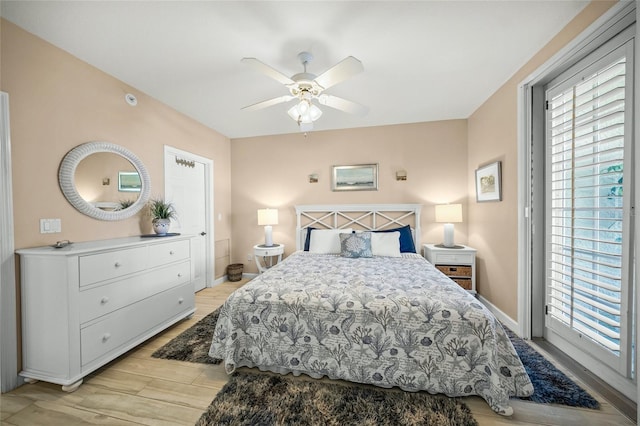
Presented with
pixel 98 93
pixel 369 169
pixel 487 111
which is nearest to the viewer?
pixel 98 93

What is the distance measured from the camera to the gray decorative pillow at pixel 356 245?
3.12 metres

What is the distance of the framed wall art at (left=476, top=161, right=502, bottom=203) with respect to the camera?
9.03 feet

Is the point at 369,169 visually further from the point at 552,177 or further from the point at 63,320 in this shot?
the point at 63,320

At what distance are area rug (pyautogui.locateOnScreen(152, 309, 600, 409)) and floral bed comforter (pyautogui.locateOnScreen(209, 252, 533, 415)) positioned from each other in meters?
0.28

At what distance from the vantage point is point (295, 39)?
194cm

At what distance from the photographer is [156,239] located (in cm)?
241

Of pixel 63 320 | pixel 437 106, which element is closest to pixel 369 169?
pixel 437 106

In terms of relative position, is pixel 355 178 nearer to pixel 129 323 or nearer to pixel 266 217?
pixel 266 217

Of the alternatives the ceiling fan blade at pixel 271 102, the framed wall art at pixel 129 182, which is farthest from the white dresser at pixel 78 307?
the ceiling fan blade at pixel 271 102

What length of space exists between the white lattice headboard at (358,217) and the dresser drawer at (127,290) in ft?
6.39

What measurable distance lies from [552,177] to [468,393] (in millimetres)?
1962

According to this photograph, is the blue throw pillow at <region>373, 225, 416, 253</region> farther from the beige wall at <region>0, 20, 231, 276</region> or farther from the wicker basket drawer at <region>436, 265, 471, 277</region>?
the beige wall at <region>0, 20, 231, 276</region>

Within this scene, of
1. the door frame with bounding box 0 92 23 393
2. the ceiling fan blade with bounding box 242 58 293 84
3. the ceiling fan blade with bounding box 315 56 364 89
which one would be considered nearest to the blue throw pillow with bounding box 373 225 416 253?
the ceiling fan blade with bounding box 315 56 364 89

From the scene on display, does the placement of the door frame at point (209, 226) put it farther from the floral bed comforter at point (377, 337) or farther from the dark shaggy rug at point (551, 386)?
the dark shaggy rug at point (551, 386)
